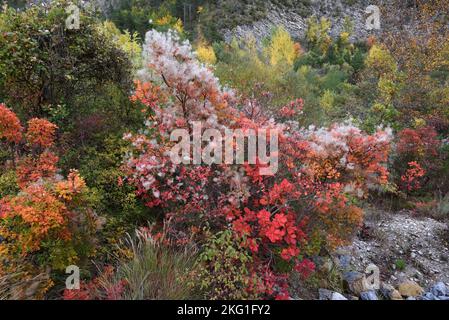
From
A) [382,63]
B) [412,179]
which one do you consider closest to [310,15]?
[382,63]

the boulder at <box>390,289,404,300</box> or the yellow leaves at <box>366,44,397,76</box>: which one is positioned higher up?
the yellow leaves at <box>366,44,397,76</box>

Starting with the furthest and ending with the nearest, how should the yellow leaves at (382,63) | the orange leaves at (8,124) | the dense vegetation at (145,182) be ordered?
the yellow leaves at (382,63)
the orange leaves at (8,124)
the dense vegetation at (145,182)

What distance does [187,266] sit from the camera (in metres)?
3.28

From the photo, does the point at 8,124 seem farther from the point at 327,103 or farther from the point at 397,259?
the point at 327,103

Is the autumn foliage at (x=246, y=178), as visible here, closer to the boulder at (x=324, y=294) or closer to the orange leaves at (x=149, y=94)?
the orange leaves at (x=149, y=94)

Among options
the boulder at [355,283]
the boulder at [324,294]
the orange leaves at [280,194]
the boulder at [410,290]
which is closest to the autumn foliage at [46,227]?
the orange leaves at [280,194]

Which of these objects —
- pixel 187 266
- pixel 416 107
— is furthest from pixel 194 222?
pixel 416 107

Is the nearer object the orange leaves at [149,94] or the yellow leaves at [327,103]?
the orange leaves at [149,94]

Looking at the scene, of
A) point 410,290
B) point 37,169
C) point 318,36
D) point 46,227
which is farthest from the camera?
point 318,36

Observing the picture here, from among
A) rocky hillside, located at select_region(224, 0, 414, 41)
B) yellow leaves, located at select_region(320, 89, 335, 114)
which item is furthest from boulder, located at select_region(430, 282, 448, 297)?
rocky hillside, located at select_region(224, 0, 414, 41)

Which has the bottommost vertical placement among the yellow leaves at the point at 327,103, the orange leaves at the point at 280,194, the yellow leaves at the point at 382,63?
the orange leaves at the point at 280,194

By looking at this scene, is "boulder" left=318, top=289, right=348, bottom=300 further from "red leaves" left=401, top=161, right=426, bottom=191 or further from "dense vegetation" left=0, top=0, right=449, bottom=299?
"red leaves" left=401, top=161, right=426, bottom=191

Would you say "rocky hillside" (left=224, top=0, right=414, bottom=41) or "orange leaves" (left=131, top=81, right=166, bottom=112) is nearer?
"orange leaves" (left=131, top=81, right=166, bottom=112)
